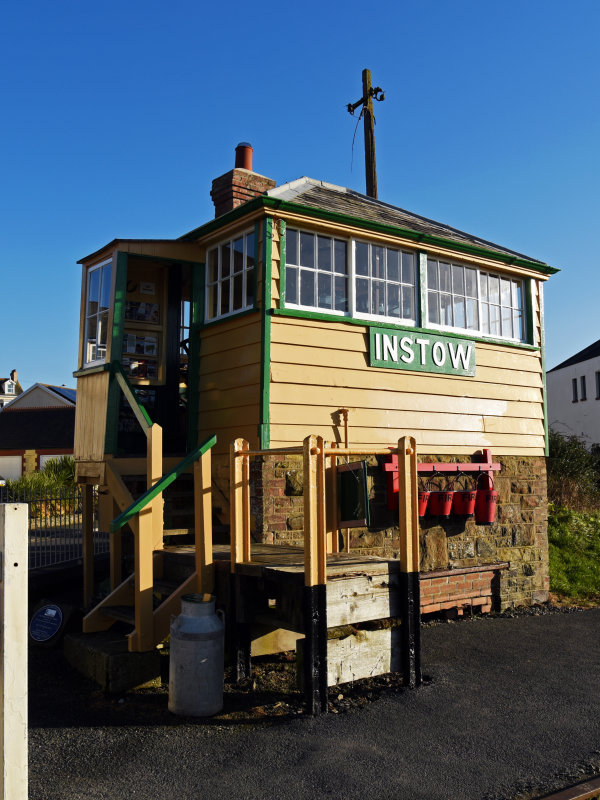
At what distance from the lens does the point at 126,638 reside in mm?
7023

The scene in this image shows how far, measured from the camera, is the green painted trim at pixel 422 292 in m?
10.0

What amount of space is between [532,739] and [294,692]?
2.09m

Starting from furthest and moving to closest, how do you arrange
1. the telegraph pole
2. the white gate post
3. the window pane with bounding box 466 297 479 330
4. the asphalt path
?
the telegraph pole, the window pane with bounding box 466 297 479 330, the asphalt path, the white gate post

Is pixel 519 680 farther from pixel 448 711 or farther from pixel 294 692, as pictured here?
pixel 294 692

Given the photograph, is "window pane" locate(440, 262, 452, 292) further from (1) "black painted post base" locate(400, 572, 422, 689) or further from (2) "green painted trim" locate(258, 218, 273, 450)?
(1) "black painted post base" locate(400, 572, 422, 689)

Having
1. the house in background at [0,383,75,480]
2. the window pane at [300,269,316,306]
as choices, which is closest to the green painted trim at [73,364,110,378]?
the window pane at [300,269,316,306]

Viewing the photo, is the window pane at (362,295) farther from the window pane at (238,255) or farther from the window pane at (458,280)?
the window pane at (458,280)

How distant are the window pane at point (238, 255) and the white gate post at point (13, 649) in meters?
6.40

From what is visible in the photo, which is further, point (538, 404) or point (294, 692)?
point (538, 404)

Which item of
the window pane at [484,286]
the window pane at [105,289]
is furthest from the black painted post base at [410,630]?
the window pane at [484,286]

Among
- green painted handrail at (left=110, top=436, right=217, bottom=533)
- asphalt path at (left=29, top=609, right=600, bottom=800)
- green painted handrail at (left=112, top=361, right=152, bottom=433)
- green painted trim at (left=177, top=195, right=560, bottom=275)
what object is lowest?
asphalt path at (left=29, top=609, right=600, bottom=800)

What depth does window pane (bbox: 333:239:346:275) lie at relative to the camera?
30.6 feet

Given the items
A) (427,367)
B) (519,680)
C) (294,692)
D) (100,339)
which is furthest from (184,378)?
(519,680)

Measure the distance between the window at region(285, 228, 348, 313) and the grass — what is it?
5953mm
